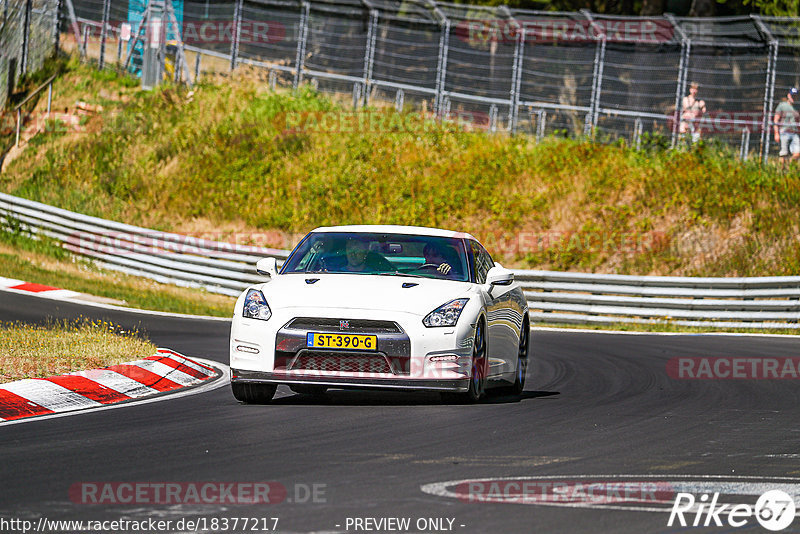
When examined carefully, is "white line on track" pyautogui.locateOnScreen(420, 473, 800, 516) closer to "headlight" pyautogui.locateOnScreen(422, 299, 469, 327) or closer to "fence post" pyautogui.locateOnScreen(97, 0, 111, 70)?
"headlight" pyautogui.locateOnScreen(422, 299, 469, 327)

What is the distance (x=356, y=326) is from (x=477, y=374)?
3.67 feet

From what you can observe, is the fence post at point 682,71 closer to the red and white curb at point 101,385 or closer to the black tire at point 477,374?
the red and white curb at point 101,385

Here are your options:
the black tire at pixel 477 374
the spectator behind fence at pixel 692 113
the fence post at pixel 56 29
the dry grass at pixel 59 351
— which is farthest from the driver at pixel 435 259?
the fence post at pixel 56 29

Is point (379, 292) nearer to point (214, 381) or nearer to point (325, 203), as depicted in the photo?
point (214, 381)

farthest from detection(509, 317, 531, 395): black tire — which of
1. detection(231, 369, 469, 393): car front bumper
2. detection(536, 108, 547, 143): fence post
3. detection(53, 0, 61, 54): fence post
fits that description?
detection(53, 0, 61, 54): fence post

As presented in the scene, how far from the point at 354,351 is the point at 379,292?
1.77ft

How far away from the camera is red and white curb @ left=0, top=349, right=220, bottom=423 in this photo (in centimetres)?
902

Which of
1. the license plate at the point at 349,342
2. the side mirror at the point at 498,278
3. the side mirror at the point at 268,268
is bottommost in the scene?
the license plate at the point at 349,342

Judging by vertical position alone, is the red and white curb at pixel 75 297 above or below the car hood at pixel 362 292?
below

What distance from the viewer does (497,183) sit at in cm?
2895

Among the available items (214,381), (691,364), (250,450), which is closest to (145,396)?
(214,381)

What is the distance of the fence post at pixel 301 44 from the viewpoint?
3003 centimetres

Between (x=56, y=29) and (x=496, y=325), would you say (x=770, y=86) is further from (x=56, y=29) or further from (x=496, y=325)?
(x=56, y=29)

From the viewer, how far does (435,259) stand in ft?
34.8
